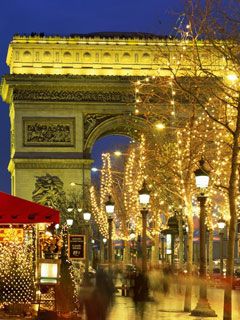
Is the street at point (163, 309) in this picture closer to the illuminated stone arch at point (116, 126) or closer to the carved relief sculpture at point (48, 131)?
the illuminated stone arch at point (116, 126)

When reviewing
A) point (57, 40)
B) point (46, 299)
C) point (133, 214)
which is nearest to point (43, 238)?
point (46, 299)

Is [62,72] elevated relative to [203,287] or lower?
elevated

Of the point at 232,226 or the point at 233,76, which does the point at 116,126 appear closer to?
the point at 233,76

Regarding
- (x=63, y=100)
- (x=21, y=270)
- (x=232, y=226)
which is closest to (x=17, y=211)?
(x=21, y=270)

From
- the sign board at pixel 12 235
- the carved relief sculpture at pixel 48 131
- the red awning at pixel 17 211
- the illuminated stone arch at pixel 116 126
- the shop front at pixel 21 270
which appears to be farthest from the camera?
the carved relief sculpture at pixel 48 131

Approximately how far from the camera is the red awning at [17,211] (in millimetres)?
19562

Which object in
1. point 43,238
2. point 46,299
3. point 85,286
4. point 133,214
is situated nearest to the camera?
point 85,286

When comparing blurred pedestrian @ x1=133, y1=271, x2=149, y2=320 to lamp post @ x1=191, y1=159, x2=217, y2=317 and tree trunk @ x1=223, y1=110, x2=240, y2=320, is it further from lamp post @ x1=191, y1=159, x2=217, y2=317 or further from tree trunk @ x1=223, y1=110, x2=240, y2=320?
tree trunk @ x1=223, y1=110, x2=240, y2=320

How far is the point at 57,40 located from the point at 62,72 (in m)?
2.17

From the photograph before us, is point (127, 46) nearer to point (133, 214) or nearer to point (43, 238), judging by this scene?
point (133, 214)

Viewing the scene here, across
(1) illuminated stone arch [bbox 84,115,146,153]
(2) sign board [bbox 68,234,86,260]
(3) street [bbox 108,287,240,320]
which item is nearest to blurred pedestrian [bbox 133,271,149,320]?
(3) street [bbox 108,287,240,320]

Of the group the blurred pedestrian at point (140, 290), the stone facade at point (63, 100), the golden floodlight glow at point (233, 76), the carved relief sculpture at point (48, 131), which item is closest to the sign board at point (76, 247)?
the golden floodlight glow at point (233, 76)

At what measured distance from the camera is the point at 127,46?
6994cm

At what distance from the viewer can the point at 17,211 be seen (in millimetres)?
19641
